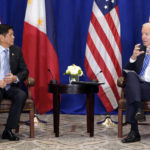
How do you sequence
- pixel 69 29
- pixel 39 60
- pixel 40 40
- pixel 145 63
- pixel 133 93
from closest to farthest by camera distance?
pixel 133 93, pixel 145 63, pixel 40 40, pixel 39 60, pixel 69 29

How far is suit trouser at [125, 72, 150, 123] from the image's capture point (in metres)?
3.27

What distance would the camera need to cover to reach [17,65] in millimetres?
3760

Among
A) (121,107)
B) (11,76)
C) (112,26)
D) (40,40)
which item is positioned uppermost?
(112,26)

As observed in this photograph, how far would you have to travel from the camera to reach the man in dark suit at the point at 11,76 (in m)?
3.36

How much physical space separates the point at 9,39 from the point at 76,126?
5.16 ft

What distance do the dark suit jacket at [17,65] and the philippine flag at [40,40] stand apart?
1105mm

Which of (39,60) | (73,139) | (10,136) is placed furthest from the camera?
(39,60)

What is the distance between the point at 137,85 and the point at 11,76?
1468 millimetres

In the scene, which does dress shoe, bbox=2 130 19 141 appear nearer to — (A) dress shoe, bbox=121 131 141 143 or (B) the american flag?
(A) dress shoe, bbox=121 131 141 143

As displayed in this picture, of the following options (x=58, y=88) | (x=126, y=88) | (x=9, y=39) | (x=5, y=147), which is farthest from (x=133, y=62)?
(x=5, y=147)

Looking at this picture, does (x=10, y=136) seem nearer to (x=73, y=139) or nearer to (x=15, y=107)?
(x=15, y=107)

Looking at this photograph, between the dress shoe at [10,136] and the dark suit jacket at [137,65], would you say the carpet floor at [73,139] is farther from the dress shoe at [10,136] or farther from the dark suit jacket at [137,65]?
the dark suit jacket at [137,65]

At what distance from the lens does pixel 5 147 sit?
309cm

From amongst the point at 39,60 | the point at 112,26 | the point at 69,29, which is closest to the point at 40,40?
the point at 39,60
